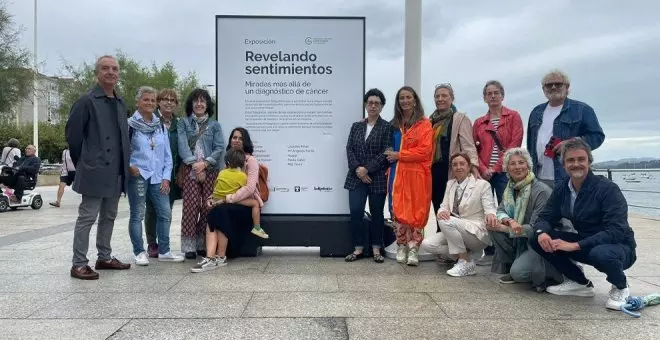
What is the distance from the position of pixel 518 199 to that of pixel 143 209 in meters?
3.95

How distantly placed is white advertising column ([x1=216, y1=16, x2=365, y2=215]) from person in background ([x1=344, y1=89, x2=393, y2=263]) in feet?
0.96

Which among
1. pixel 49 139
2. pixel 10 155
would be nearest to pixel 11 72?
pixel 10 155

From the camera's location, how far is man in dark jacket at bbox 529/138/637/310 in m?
4.25

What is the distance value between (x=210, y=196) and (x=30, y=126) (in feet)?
187

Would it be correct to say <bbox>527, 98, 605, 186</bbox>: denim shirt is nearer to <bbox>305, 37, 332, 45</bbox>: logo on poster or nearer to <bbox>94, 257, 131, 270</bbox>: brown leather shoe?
<bbox>305, 37, 332, 45</bbox>: logo on poster

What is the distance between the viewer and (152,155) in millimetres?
5918

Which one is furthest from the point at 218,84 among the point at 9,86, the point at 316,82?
the point at 9,86

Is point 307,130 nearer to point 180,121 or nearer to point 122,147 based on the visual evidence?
point 180,121

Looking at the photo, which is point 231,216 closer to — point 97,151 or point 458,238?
point 97,151

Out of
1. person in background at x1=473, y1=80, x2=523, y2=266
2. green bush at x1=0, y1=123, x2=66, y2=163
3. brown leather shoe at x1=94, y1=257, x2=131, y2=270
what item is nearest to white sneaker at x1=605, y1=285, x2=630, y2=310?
person in background at x1=473, y1=80, x2=523, y2=266

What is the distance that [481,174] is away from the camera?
6055 millimetres

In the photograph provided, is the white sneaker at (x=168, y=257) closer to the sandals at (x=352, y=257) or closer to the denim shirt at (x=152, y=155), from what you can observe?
the denim shirt at (x=152, y=155)

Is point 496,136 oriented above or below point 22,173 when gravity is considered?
above

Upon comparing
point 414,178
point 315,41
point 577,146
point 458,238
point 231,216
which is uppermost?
point 315,41
